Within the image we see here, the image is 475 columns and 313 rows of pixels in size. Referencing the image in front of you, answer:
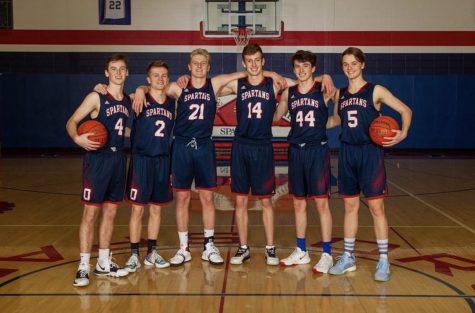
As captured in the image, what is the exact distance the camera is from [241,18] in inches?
555

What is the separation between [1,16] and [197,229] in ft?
35.2

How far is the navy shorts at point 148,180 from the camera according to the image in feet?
16.6

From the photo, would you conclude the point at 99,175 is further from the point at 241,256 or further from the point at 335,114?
the point at 335,114

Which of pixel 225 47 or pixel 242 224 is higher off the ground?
pixel 225 47

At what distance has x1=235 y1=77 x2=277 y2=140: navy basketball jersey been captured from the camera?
5.26 m

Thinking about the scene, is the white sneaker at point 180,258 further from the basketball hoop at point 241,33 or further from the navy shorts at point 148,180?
the basketball hoop at point 241,33

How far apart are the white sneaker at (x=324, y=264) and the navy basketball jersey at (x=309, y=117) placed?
973mm

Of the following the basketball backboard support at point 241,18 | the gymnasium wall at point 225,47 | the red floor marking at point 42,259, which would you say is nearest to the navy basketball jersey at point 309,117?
the red floor marking at point 42,259

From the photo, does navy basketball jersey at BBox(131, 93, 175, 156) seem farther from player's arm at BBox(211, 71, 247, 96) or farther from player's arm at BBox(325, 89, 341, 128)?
player's arm at BBox(325, 89, 341, 128)

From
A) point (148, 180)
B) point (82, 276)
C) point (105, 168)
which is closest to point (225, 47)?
point (148, 180)

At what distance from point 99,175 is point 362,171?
2.09m

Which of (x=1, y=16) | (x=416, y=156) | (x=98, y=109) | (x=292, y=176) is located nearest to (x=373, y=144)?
(x=292, y=176)

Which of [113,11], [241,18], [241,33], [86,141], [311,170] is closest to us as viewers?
[86,141]

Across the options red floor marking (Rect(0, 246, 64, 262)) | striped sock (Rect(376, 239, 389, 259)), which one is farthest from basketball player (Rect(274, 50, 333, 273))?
red floor marking (Rect(0, 246, 64, 262))
